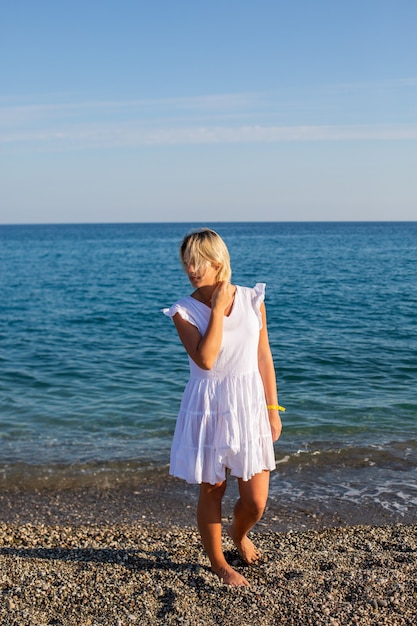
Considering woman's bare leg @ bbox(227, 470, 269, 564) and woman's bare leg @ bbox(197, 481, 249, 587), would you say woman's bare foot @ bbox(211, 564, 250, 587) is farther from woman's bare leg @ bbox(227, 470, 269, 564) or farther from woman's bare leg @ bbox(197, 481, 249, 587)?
woman's bare leg @ bbox(227, 470, 269, 564)

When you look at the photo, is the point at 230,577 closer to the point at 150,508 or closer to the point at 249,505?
the point at 249,505

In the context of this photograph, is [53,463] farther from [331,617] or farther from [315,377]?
[315,377]

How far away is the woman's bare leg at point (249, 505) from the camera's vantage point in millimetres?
4258

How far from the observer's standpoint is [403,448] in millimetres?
8484

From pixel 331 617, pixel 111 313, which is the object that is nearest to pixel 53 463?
pixel 331 617

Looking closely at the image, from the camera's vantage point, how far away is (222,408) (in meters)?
4.07

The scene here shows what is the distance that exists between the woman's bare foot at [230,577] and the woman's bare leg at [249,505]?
27 centimetres

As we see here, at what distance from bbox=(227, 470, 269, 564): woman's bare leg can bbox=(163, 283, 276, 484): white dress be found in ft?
0.47

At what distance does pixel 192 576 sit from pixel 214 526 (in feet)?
1.62

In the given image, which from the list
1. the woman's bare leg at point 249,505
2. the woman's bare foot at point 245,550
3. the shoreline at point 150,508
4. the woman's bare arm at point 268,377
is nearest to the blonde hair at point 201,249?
the woman's bare arm at point 268,377

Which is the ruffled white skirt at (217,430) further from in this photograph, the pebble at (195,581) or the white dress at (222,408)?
the pebble at (195,581)

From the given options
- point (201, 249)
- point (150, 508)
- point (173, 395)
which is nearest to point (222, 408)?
point (201, 249)

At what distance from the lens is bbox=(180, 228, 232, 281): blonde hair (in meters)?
3.93

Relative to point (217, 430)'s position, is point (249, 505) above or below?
below
